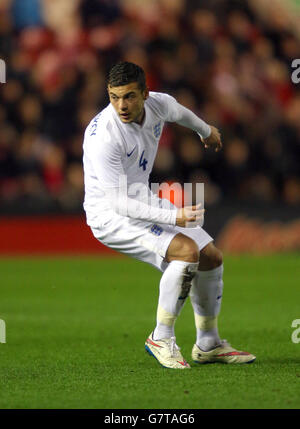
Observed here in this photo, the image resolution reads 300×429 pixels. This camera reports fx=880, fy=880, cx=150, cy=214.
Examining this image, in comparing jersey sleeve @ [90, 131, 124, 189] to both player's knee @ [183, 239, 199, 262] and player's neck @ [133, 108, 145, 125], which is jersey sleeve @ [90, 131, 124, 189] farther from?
player's knee @ [183, 239, 199, 262]

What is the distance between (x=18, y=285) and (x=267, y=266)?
3611 mm

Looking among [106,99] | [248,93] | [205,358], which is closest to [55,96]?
[106,99]

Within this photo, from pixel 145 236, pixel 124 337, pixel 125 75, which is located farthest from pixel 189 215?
pixel 124 337

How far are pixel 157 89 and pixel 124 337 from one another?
6.98 m

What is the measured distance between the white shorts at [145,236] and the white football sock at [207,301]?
0.24m

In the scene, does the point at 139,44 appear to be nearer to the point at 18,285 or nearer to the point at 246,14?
the point at 246,14

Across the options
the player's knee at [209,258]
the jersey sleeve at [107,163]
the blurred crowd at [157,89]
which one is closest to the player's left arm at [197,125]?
the jersey sleeve at [107,163]

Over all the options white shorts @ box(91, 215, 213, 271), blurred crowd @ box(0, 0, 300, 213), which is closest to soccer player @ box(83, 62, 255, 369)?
white shorts @ box(91, 215, 213, 271)

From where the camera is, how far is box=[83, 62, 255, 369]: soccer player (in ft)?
17.6

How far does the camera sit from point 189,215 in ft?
16.9

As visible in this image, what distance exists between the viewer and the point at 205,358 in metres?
5.78

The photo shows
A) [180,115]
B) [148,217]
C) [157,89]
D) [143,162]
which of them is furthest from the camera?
[157,89]

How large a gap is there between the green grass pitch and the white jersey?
38.6 inches

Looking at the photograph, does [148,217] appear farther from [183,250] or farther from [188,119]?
[188,119]
